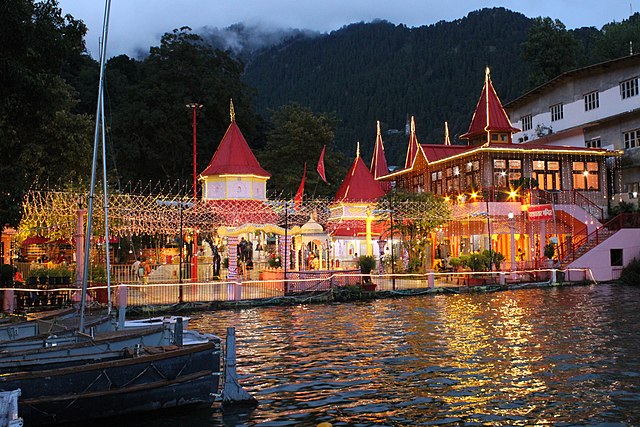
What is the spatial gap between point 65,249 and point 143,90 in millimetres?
24761

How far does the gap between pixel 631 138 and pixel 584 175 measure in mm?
4796

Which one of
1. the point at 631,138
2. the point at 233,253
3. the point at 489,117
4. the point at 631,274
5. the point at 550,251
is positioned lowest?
the point at 631,274

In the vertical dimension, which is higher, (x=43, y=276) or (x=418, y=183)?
(x=418, y=183)

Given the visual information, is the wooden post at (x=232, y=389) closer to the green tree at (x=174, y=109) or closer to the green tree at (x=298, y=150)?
the green tree at (x=298, y=150)


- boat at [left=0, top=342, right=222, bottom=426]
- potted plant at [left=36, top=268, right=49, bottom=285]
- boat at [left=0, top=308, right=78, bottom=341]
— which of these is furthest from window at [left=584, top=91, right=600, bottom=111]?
boat at [left=0, top=342, right=222, bottom=426]

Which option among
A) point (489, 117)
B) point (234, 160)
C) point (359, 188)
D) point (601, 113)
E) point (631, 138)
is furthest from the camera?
point (601, 113)

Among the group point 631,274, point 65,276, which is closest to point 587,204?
point 631,274

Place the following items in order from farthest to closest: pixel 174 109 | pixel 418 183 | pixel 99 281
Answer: pixel 174 109 → pixel 418 183 → pixel 99 281

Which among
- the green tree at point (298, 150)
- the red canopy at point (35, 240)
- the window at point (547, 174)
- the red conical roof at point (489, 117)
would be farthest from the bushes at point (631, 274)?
the red canopy at point (35, 240)

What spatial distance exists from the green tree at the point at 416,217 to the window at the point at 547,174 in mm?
8552

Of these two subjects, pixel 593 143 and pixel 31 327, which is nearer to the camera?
pixel 31 327

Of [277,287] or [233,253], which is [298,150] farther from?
[277,287]

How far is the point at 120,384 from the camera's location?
12734mm

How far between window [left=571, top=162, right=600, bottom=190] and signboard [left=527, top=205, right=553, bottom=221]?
7306mm
